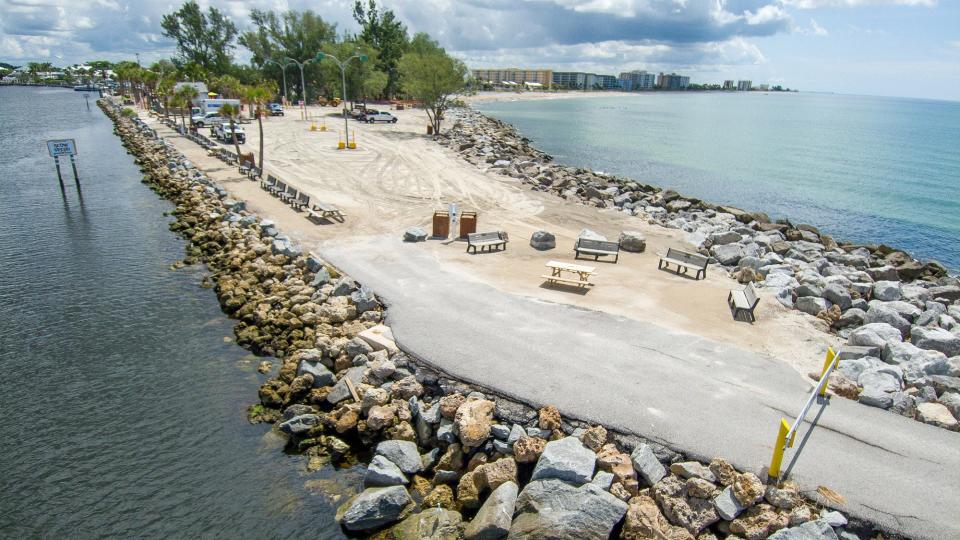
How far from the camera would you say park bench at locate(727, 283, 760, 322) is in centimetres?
1446

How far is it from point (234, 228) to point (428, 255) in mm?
10181

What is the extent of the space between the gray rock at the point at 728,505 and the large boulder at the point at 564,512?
1.41m

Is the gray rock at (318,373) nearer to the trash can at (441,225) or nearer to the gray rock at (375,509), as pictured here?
the gray rock at (375,509)

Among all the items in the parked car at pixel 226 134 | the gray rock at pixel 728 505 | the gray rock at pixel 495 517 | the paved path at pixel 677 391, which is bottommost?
the gray rock at pixel 495 517

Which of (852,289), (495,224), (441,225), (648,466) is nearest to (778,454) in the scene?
(648,466)

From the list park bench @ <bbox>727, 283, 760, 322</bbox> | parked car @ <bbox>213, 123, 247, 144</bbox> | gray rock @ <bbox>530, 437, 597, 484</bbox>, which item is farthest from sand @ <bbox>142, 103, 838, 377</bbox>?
gray rock @ <bbox>530, 437, 597, 484</bbox>

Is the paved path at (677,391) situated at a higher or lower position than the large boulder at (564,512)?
higher

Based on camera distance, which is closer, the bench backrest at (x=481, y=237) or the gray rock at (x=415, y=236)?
the bench backrest at (x=481, y=237)

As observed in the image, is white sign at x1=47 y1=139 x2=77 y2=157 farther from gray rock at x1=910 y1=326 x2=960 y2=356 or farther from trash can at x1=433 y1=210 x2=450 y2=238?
gray rock at x1=910 y1=326 x2=960 y2=356

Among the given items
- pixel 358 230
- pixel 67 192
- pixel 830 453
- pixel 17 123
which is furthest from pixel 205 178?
pixel 17 123

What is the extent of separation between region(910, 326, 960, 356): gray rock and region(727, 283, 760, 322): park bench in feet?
11.9

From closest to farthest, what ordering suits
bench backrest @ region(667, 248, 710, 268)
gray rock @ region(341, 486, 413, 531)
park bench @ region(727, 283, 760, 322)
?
gray rock @ region(341, 486, 413, 531) → park bench @ region(727, 283, 760, 322) → bench backrest @ region(667, 248, 710, 268)

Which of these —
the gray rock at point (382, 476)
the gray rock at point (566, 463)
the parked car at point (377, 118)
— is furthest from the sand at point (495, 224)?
the parked car at point (377, 118)

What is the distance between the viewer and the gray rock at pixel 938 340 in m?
12.9
